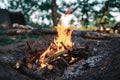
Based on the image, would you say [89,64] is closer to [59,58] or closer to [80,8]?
[59,58]

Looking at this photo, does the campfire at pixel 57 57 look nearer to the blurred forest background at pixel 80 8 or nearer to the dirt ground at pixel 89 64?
the dirt ground at pixel 89 64

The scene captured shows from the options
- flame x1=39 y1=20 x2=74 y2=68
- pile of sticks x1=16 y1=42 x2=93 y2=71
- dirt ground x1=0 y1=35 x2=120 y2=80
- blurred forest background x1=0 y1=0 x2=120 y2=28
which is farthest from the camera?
blurred forest background x1=0 y1=0 x2=120 y2=28

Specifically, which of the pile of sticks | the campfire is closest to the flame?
the campfire

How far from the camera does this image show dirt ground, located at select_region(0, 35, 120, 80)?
8815mm

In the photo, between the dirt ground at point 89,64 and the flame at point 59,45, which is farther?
the flame at point 59,45

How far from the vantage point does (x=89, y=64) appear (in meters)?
11.1

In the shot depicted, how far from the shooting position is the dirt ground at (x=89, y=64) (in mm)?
8815

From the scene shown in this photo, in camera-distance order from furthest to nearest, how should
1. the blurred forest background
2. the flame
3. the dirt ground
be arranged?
the blurred forest background, the flame, the dirt ground

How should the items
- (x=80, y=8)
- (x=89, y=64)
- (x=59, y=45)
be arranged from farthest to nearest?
(x=80, y=8)
(x=59, y=45)
(x=89, y=64)

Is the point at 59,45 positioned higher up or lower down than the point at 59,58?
higher up

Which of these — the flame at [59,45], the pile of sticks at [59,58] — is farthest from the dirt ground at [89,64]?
the flame at [59,45]

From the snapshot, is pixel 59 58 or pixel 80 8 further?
pixel 80 8

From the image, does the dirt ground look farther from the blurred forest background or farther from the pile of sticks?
the blurred forest background

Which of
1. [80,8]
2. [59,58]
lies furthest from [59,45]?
[80,8]
